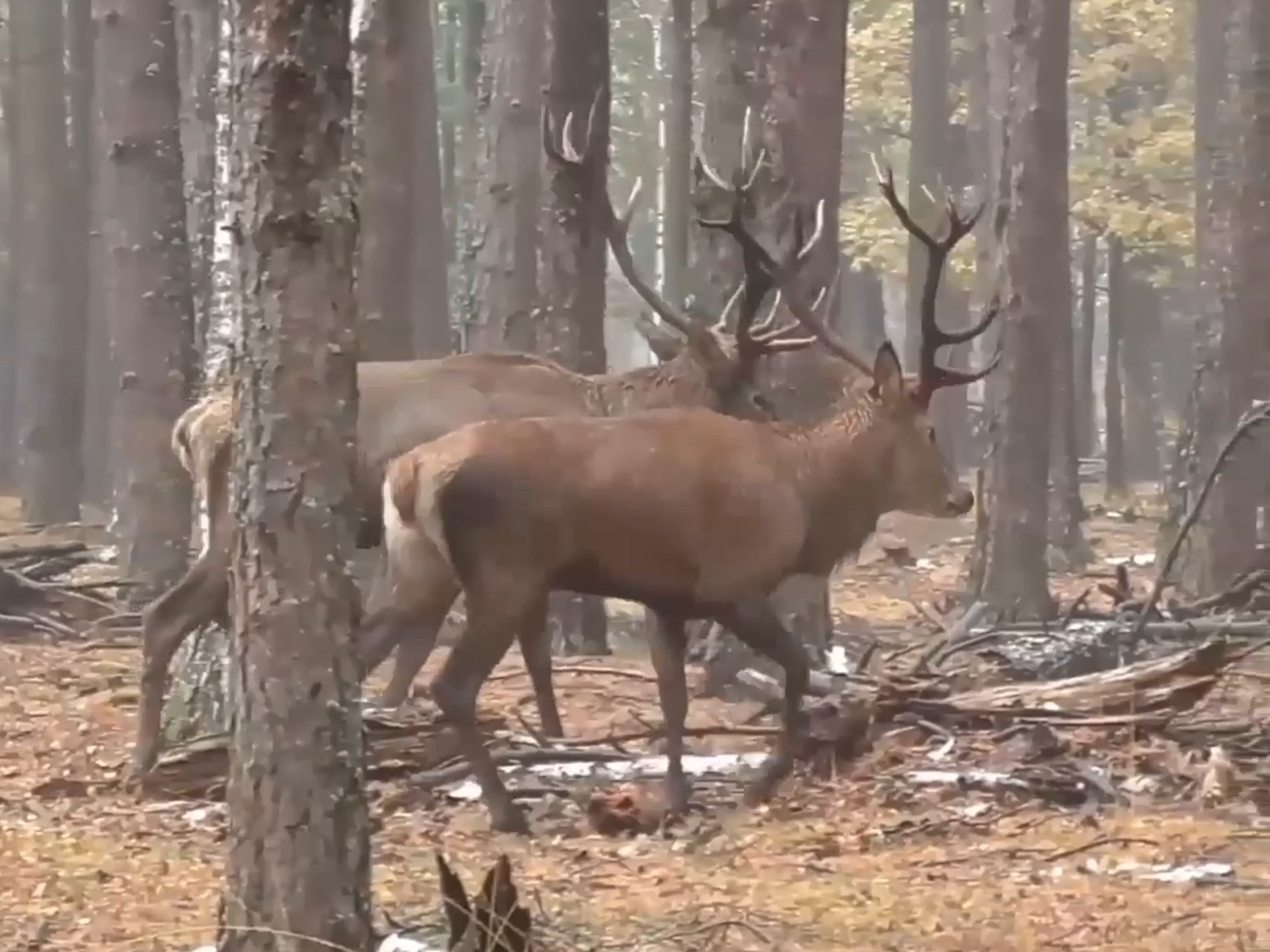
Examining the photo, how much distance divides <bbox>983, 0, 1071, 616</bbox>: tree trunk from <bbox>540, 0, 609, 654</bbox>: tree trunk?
3030mm

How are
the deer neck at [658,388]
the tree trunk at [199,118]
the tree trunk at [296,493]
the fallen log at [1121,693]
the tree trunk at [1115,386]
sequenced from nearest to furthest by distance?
1. the tree trunk at [296,493]
2. the fallen log at [1121,693]
3. the deer neck at [658,388]
4. the tree trunk at [199,118]
5. the tree trunk at [1115,386]

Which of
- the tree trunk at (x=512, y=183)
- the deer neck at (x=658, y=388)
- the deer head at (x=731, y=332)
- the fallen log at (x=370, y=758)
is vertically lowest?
the fallen log at (x=370, y=758)

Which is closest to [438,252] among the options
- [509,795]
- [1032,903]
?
[509,795]

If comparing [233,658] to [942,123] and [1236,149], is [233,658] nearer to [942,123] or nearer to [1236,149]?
[1236,149]

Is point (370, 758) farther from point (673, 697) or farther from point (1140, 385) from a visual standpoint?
point (1140, 385)

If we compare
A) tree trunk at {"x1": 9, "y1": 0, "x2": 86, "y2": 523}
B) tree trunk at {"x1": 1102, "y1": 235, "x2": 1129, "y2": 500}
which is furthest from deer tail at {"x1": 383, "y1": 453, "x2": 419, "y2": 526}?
tree trunk at {"x1": 1102, "y1": 235, "x2": 1129, "y2": 500}

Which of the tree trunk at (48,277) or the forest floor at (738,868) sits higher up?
the tree trunk at (48,277)

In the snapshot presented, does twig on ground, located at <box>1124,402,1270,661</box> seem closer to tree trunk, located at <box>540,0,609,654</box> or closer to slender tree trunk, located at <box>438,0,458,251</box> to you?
tree trunk, located at <box>540,0,609,654</box>

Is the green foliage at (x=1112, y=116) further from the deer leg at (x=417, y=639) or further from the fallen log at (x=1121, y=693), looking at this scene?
the fallen log at (x=1121, y=693)

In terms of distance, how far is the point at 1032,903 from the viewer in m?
5.62

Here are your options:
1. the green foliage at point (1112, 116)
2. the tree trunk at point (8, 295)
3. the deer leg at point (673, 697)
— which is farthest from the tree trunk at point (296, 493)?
the tree trunk at point (8, 295)

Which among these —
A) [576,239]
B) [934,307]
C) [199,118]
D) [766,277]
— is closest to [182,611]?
[766,277]

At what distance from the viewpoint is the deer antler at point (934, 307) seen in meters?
7.49

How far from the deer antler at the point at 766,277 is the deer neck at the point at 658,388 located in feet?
1.09
